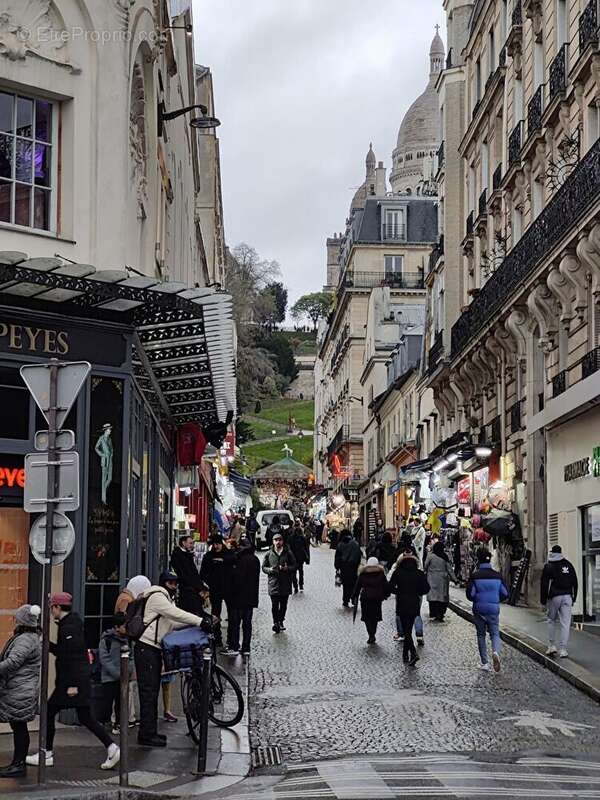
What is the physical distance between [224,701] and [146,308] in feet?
14.3

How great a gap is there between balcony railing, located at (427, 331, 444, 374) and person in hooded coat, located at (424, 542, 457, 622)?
669 inches

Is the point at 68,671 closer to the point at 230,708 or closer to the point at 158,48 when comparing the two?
the point at 230,708

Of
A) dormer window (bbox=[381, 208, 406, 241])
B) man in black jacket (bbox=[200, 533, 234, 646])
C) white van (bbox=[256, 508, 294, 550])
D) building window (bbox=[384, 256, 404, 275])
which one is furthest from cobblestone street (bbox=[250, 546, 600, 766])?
dormer window (bbox=[381, 208, 406, 241])

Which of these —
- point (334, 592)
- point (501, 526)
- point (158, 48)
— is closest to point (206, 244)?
point (334, 592)

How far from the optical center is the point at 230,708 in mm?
14781

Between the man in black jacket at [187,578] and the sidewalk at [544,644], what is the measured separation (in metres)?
5.05

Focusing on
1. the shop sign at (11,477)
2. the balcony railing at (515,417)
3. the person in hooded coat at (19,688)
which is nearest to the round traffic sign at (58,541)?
the person in hooded coat at (19,688)

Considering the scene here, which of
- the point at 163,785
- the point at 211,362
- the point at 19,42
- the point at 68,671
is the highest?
the point at 19,42

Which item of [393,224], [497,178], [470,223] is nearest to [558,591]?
Result: [497,178]

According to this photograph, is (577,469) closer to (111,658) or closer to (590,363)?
(590,363)

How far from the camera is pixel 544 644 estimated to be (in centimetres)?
2195

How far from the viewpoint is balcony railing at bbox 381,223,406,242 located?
298 ft

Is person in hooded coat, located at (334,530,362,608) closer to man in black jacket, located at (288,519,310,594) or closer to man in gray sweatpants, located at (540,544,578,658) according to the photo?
man in black jacket, located at (288,519,310,594)

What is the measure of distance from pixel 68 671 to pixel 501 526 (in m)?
20.6
